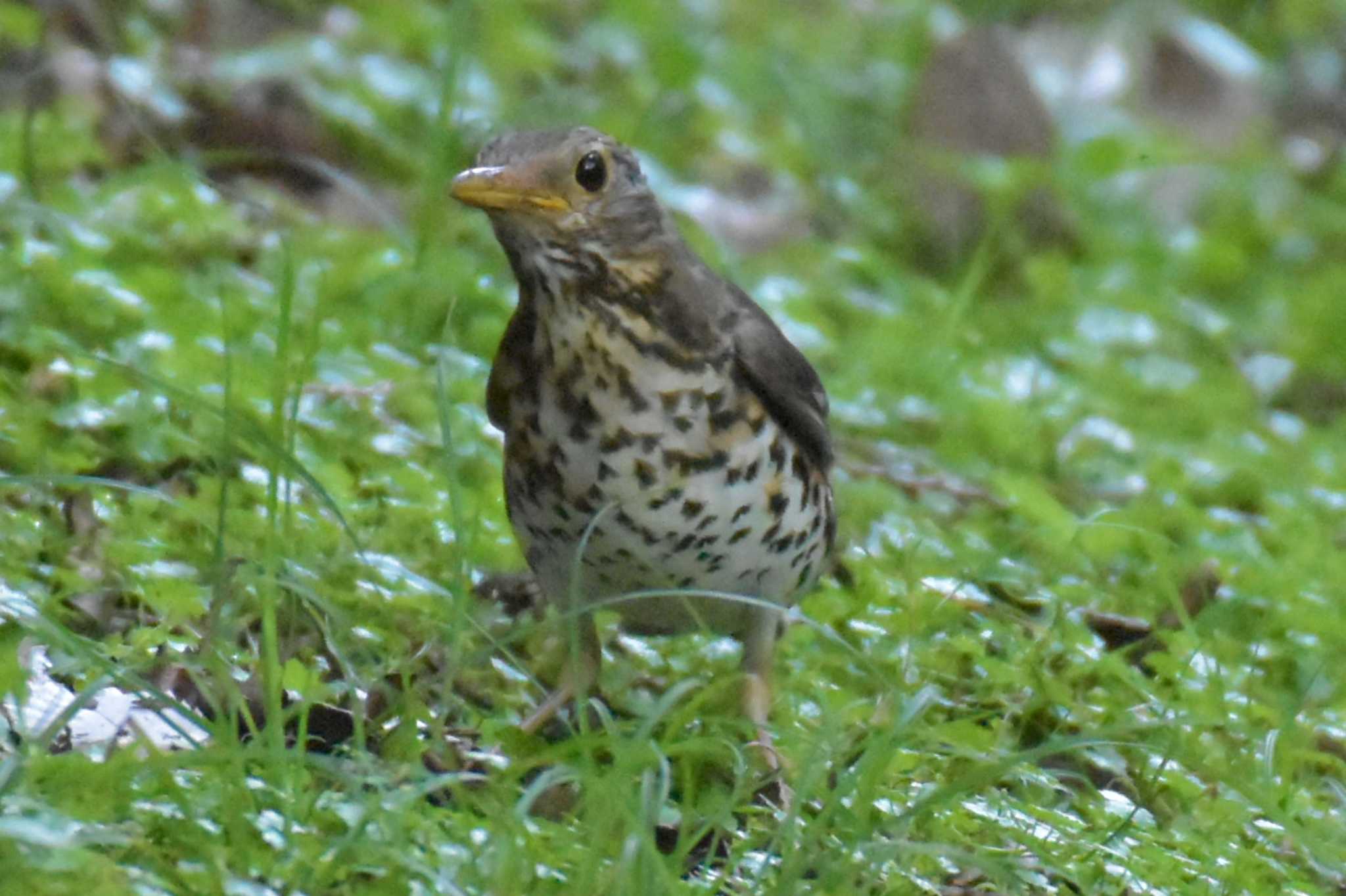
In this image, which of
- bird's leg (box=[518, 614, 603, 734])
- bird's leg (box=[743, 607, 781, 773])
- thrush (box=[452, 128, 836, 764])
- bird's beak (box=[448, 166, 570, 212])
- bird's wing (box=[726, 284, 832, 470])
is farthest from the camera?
bird's leg (box=[743, 607, 781, 773])

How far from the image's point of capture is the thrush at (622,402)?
3.54 metres

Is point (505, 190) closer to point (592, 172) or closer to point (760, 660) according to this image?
point (592, 172)

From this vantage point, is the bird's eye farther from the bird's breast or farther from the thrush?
the bird's breast

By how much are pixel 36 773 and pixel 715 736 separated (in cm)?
114

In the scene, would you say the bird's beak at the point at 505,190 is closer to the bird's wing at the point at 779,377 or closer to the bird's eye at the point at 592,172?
the bird's eye at the point at 592,172

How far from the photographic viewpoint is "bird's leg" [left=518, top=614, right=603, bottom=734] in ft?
10.7

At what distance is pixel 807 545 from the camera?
3912 mm

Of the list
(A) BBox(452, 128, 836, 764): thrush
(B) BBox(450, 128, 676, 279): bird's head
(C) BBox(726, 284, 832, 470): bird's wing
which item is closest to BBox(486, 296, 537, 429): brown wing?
(A) BBox(452, 128, 836, 764): thrush

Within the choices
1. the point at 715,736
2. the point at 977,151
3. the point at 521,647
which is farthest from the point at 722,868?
the point at 977,151

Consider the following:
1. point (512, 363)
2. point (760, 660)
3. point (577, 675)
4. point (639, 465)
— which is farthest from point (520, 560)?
point (577, 675)

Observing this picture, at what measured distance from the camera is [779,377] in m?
3.80

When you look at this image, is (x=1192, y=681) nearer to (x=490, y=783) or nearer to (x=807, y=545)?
(x=807, y=545)

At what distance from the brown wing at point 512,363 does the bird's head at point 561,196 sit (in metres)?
0.12

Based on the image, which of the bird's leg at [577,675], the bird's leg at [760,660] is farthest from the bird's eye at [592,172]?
the bird's leg at [760,660]
